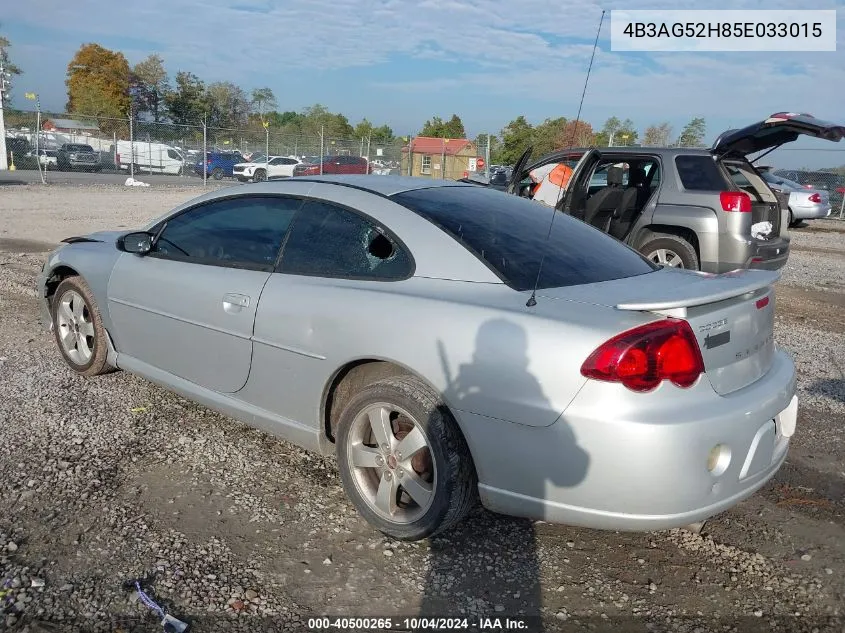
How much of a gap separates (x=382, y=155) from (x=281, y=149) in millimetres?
5184

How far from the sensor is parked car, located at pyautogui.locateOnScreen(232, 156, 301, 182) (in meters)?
32.1

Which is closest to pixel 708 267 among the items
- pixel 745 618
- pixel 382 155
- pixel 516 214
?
pixel 516 214

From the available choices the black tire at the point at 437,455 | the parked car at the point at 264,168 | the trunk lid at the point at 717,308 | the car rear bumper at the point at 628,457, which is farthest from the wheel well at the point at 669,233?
the parked car at the point at 264,168

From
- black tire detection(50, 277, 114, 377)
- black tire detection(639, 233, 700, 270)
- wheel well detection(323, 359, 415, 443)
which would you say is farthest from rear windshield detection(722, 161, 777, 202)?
black tire detection(50, 277, 114, 377)

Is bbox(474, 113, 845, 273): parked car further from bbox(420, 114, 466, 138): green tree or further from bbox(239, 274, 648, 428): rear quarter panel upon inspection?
bbox(420, 114, 466, 138): green tree

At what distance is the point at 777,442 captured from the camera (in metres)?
2.85

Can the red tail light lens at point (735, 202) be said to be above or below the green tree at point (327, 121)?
below

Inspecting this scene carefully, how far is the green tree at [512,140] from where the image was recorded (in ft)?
144

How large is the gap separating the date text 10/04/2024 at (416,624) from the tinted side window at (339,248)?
135 cm

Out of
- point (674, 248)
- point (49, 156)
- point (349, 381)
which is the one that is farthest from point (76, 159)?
point (349, 381)

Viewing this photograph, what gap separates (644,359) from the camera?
7.98 ft

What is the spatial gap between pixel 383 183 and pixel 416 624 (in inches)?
83.5

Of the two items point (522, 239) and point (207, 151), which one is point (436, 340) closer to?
point (522, 239)

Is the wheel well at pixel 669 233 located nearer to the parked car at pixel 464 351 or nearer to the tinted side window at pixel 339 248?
the parked car at pixel 464 351
